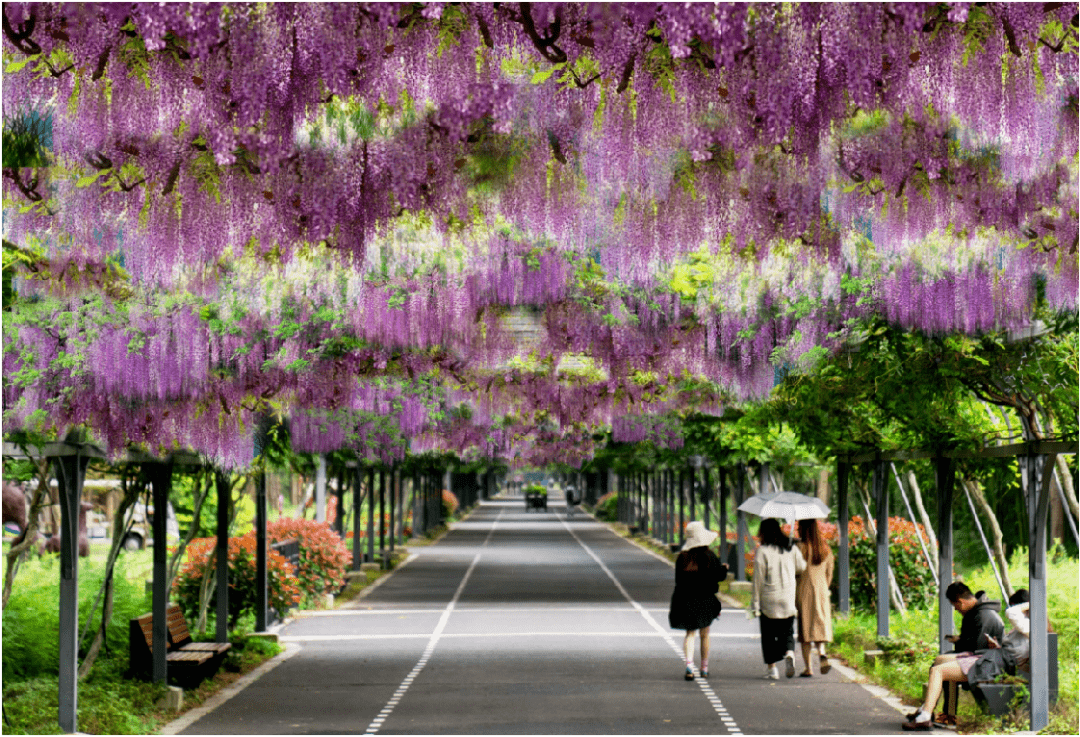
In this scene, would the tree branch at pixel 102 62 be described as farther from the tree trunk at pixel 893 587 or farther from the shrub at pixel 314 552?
the shrub at pixel 314 552

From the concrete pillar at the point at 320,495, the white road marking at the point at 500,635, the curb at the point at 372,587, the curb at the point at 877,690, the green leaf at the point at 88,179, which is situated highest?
the green leaf at the point at 88,179

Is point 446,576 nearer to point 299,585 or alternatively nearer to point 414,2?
point 299,585

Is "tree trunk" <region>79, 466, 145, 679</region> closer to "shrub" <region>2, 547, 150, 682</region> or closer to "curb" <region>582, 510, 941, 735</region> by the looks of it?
"shrub" <region>2, 547, 150, 682</region>

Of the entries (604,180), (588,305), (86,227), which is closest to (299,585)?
(588,305)

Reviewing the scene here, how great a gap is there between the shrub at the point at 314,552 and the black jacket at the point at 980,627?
12.3 meters

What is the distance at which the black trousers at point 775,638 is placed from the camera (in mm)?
12125

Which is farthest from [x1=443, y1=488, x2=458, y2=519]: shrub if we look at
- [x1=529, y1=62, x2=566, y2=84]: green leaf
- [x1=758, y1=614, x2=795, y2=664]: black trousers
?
[x1=529, y1=62, x2=566, y2=84]: green leaf

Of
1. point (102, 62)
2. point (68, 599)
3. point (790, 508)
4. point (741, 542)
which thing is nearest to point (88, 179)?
point (102, 62)

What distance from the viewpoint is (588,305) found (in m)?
11.9

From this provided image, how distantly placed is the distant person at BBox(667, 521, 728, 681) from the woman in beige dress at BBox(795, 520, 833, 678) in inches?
29.6

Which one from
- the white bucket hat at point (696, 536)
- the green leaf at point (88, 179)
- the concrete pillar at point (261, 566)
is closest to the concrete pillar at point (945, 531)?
the white bucket hat at point (696, 536)

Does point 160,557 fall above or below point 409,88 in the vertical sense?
below

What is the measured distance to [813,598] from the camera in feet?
40.0

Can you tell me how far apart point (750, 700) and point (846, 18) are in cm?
736
